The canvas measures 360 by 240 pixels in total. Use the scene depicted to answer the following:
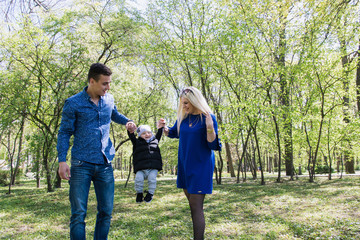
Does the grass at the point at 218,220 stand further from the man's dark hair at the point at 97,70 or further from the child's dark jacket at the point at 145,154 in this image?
the man's dark hair at the point at 97,70

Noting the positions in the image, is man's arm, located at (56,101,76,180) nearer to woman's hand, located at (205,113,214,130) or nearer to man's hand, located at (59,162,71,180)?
man's hand, located at (59,162,71,180)

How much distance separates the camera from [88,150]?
3.08 m

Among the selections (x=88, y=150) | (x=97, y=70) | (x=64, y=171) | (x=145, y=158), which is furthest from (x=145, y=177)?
(x=97, y=70)

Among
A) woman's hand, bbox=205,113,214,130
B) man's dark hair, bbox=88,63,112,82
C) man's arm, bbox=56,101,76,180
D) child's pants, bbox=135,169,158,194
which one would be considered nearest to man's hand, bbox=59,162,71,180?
man's arm, bbox=56,101,76,180

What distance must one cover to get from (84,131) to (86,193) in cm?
71

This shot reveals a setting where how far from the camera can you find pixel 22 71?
13.4 metres

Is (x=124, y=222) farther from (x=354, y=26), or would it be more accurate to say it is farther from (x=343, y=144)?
(x=343, y=144)

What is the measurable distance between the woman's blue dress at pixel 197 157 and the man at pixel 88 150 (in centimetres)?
96

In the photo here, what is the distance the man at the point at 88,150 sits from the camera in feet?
9.74

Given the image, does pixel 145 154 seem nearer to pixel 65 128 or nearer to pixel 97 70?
pixel 65 128

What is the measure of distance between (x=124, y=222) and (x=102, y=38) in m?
9.92

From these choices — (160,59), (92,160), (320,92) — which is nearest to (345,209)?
(92,160)

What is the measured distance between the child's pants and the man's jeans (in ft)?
4.38

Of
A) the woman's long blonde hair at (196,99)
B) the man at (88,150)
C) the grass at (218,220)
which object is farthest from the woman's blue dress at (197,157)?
the grass at (218,220)
